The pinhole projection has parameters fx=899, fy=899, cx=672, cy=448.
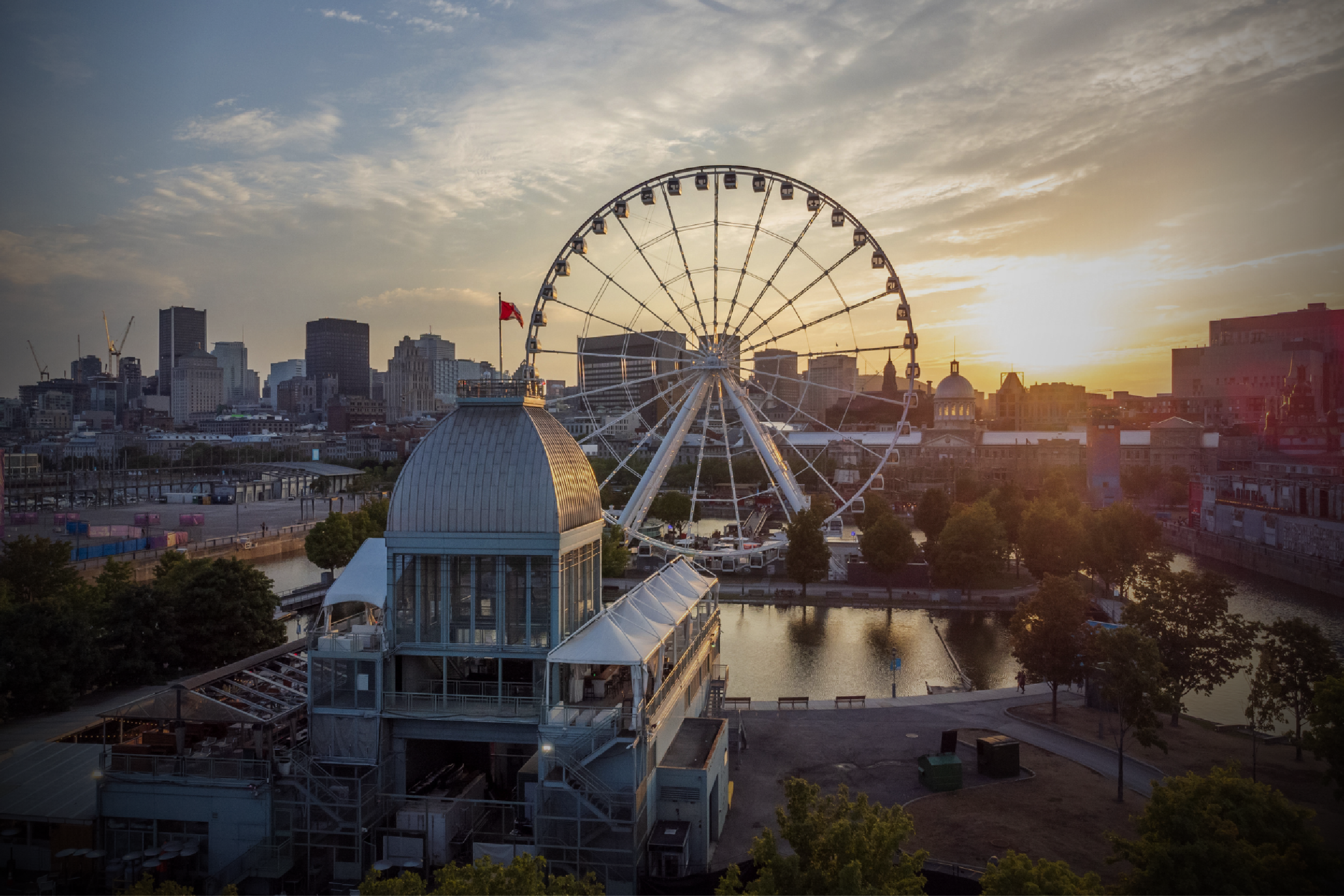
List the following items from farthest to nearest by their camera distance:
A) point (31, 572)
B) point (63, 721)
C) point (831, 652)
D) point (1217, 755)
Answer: point (31, 572)
point (831, 652)
point (63, 721)
point (1217, 755)

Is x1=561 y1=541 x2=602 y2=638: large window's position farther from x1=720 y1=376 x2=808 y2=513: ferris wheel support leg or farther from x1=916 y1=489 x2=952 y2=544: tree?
x1=916 y1=489 x2=952 y2=544: tree

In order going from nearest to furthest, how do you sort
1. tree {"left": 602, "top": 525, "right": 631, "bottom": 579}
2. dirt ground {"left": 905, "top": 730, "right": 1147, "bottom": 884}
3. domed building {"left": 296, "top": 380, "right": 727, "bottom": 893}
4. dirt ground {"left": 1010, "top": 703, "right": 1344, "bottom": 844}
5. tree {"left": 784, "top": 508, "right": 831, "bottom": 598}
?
domed building {"left": 296, "top": 380, "right": 727, "bottom": 893} → dirt ground {"left": 905, "top": 730, "right": 1147, "bottom": 884} → dirt ground {"left": 1010, "top": 703, "right": 1344, "bottom": 844} → tree {"left": 784, "top": 508, "right": 831, "bottom": 598} → tree {"left": 602, "top": 525, "right": 631, "bottom": 579}

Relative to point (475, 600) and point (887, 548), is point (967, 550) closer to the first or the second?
point (887, 548)

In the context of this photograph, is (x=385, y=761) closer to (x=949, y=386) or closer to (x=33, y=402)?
(x=33, y=402)

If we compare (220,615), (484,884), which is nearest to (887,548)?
(220,615)

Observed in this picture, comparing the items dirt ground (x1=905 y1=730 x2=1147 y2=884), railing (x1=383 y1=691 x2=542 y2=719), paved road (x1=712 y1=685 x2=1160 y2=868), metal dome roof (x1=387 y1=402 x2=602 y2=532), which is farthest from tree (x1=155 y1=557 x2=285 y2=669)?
dirt ground (x1=905 y1=730 x2=1147 y2=884)

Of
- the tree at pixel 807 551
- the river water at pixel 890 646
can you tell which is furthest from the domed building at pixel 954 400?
the tree at pixel 807 551
